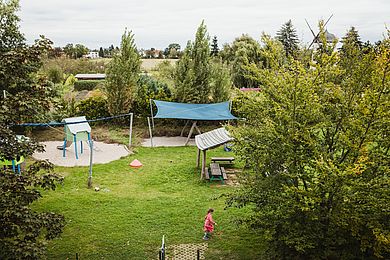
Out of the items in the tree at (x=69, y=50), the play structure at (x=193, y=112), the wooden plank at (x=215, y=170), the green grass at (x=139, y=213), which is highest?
the tree at (x=69, y=50)

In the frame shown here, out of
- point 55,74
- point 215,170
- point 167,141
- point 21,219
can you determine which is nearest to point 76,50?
point 55,74

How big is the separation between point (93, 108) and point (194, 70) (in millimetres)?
5881

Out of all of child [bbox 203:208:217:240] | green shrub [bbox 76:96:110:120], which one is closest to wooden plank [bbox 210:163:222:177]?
child [bbox 203:208:217:240]

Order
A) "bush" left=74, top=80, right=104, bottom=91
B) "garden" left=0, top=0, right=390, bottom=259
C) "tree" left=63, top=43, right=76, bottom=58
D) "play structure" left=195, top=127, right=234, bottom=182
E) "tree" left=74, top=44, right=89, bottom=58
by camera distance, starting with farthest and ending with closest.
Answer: "tree" left=74, top=44, right=89, bottom=58 < "tree" left=63, top=43, right=76, bottom=58 < "bush" left=74, top=80, right=104, bottom=91 < "play structure" left=195, top=127, right=234, bottom=182 < "garden" left=0, top=0, right=390, bottom=259

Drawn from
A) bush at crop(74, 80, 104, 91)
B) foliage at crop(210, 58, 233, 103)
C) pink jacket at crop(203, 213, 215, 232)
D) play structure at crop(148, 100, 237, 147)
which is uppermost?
foliage at crop(210, 58, 233, 103)

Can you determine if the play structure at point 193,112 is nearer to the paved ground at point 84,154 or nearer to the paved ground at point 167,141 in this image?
the paved ground at point 167,141

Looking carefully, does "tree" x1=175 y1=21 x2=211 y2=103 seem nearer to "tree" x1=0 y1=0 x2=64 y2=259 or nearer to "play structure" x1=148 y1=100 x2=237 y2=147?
"play structure" x1=148 y1=100 x2=237 y2=147

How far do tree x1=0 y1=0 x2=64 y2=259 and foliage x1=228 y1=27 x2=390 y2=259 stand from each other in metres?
3.74

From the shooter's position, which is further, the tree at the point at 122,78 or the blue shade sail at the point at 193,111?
the tree at the point at 122,78

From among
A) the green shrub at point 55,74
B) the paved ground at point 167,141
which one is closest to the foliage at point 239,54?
the green shrub at point 55,74

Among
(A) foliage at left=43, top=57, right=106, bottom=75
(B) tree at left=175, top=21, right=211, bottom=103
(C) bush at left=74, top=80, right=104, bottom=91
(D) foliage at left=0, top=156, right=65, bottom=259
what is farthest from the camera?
(A) foliage at left=43, top=57, right=106, bottom=75

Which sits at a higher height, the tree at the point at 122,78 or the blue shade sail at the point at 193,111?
the tree at the point at 122,78

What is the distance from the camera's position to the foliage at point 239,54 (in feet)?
116

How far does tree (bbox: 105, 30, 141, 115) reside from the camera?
20562 mm
